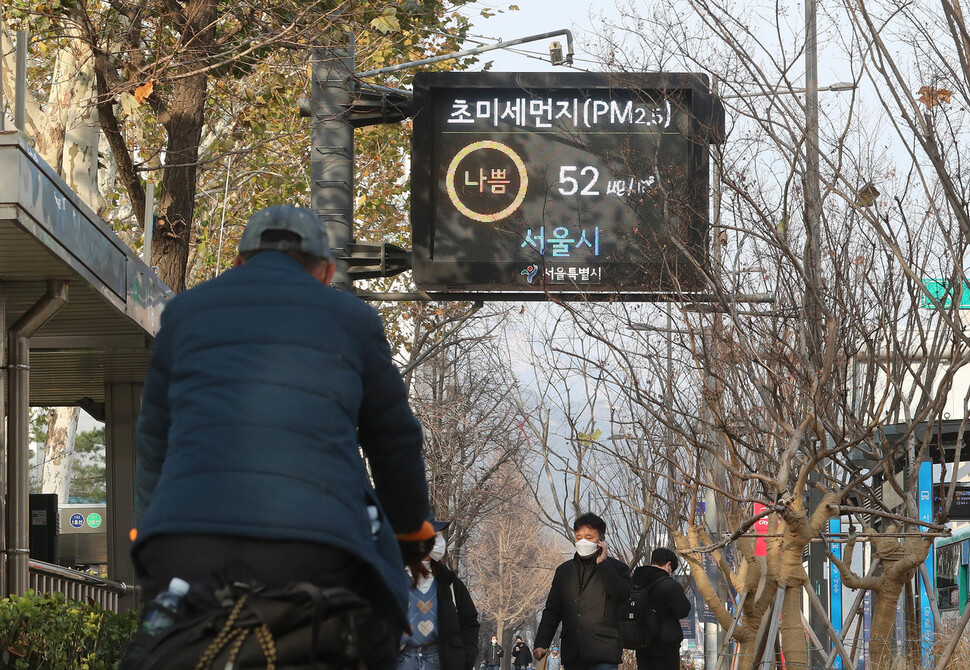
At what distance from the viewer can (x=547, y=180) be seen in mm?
11719

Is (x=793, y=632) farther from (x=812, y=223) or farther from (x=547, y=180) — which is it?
(x=547, y=180)

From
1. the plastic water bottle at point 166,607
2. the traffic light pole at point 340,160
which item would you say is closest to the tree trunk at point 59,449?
the traffic light pole at point 340,160

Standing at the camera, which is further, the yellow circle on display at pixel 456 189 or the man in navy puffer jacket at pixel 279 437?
the yellow circle on display at pixel 456 189

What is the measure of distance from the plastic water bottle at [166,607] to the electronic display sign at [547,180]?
27.7ft

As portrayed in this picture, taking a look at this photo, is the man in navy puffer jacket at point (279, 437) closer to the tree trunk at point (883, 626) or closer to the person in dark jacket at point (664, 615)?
the tree trunk at point (883, 626)

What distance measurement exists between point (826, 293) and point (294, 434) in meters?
7.21

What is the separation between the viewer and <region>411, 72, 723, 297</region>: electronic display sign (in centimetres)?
1154

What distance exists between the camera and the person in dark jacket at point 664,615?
11984mm

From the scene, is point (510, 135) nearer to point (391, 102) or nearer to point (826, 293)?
point (391, 102)

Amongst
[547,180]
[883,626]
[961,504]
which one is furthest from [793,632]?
[961,504]

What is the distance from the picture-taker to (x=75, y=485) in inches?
2527

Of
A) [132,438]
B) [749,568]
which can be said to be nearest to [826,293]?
[749,568]

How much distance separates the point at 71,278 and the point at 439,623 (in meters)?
3.27

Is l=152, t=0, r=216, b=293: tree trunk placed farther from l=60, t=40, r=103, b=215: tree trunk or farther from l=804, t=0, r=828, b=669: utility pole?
l=804, t=0, r=828, b=669: utility pole
